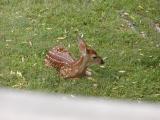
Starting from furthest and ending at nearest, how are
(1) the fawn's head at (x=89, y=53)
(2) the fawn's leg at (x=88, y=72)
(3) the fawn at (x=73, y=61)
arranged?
(2) the fawn's leg at (x=88, y=72) → (3) the fawn at (x=73, y=61) → (1) the fawn's head at (x=89, y=53)

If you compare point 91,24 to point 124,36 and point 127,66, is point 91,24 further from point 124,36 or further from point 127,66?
point 127,66

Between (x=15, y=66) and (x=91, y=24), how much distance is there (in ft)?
6.07

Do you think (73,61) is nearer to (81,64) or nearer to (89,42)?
(81,64)

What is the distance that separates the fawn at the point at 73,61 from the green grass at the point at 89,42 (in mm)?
90

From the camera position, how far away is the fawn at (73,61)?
15.6ft

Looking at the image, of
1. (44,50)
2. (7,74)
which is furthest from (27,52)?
(7,74)

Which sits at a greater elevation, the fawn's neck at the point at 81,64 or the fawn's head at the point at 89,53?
the fawn's head at the point at 89,53

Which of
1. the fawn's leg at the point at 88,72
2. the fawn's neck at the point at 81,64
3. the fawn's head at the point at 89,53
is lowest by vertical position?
the fawn's leg at the point at 88,72

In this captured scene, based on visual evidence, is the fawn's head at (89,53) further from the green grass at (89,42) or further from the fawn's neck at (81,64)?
the green grass at (89,42)

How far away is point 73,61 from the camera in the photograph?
4.95 metres

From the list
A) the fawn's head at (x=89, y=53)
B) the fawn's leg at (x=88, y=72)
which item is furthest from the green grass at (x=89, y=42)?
the fawn's head at (x=89, y=53)

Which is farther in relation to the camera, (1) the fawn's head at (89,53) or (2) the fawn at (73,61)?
(2) the fawn at (73,61)

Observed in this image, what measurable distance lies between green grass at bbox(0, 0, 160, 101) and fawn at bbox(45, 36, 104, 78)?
0.09 m

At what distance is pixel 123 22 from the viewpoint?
6.71m
